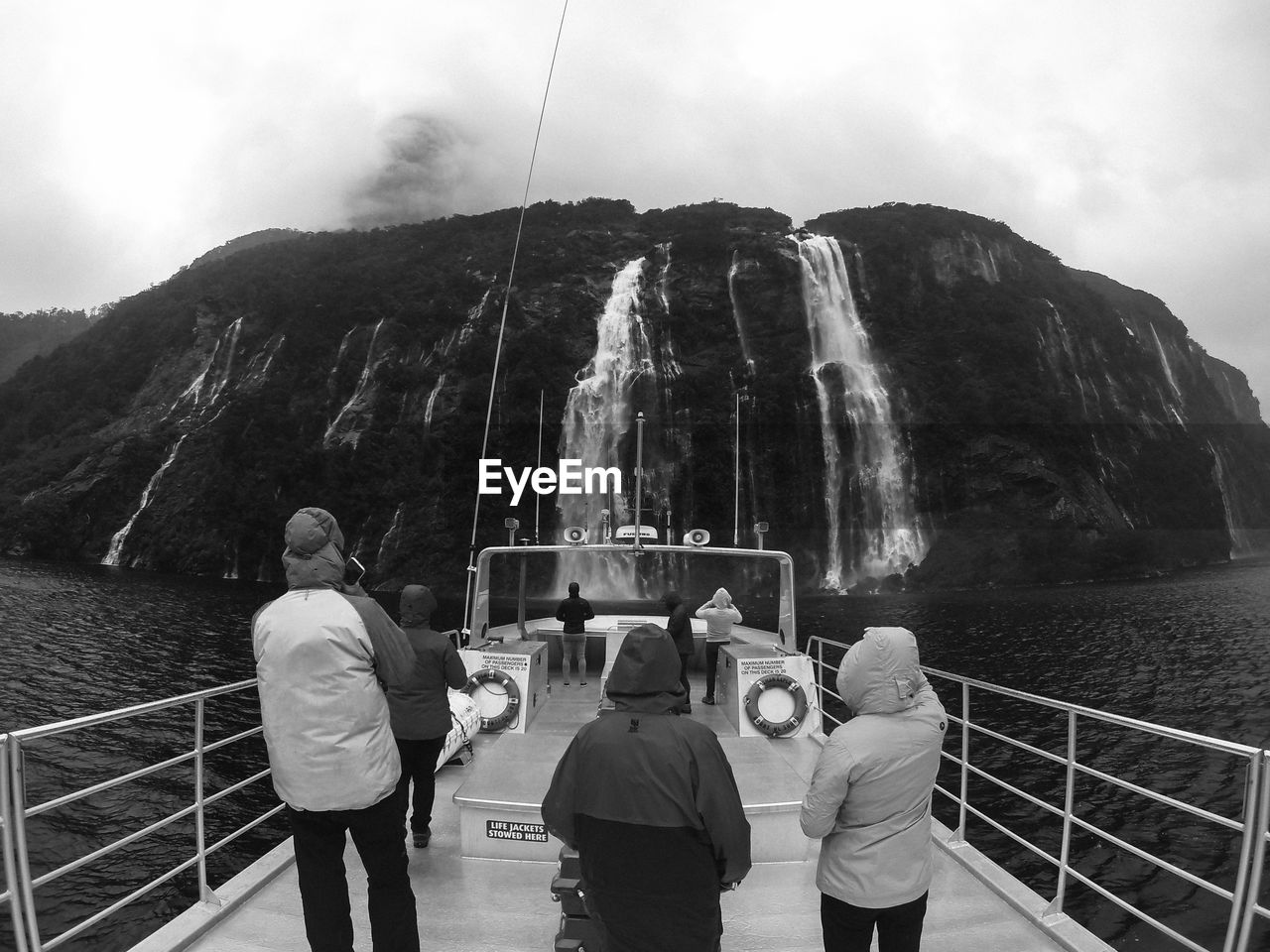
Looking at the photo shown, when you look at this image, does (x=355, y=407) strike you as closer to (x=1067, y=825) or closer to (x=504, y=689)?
(x=504, y=689)

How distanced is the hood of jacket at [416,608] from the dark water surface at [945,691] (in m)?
6.45

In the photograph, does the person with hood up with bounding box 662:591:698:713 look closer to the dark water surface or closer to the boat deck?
the boat deck

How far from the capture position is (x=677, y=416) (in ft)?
169

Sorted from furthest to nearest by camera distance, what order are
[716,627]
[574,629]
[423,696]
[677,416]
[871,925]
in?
[677,416] → [574,629] → [716,627] → [423,696] → [871,925]

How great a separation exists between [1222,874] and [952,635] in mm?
18743

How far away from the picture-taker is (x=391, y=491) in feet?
174

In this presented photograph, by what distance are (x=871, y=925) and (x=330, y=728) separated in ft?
7.35

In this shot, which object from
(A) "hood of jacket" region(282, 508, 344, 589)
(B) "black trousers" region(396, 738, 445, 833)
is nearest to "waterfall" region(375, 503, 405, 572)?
(B) "black trousers" region(396, 738, 445, 833)

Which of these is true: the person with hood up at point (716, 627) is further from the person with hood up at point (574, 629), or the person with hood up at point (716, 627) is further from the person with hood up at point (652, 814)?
the person with hood up at point (652, 814)

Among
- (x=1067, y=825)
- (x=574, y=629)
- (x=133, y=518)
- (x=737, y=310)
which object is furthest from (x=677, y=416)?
(x=1067, y=825)

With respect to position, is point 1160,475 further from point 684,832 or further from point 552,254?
point 684,832

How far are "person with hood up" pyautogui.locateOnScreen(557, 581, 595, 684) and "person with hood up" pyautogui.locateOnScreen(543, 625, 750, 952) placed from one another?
7.13 meters

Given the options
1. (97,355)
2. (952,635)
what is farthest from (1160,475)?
(97,355)

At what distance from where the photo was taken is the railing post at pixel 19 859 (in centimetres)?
297
